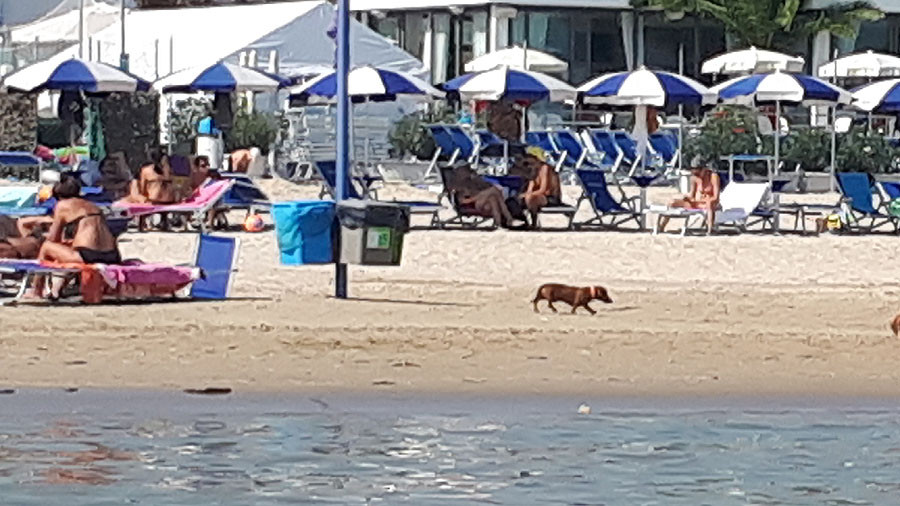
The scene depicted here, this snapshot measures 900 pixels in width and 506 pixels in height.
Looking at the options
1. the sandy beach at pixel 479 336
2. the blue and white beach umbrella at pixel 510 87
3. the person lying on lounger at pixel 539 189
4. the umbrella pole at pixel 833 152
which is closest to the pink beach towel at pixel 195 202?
the sandy beach at pixel 479 336

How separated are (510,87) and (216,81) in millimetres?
3559

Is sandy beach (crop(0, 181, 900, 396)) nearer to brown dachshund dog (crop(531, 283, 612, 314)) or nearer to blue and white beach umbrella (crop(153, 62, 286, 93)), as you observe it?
brown dachshund dog (crop(531, 283, 612, 314))

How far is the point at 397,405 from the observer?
12.5 m

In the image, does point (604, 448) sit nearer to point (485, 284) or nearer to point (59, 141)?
point (485, 284)

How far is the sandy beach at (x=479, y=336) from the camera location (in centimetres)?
1338

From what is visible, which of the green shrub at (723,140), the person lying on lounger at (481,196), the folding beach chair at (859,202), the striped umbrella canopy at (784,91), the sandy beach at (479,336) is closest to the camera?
the sandy beach at (479,336)

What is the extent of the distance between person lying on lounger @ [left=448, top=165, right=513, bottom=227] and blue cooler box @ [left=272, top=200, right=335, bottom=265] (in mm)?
8906

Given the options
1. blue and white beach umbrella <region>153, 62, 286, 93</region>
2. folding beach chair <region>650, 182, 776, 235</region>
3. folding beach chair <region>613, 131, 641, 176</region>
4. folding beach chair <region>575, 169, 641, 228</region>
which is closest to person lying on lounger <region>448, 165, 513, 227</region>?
folding beach chair <region>575, 169, 641, 228</region>

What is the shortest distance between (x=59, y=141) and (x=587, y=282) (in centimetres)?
2287

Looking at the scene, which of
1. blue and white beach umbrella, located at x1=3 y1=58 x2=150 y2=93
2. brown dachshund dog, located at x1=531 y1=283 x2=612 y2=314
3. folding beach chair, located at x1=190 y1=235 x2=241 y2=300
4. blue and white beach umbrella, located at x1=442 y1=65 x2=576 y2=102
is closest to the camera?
brown dachshund dog, located at x1=531 y1=283 x2=612 y2=314

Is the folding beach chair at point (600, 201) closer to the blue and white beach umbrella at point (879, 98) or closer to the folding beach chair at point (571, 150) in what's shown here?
the blue and white beach umbrella at point (879, 98)

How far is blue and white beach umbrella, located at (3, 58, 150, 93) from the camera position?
27375 mm

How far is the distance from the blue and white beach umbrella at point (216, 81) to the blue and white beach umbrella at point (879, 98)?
7.21m

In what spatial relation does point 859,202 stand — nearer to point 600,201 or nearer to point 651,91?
point 600,201
